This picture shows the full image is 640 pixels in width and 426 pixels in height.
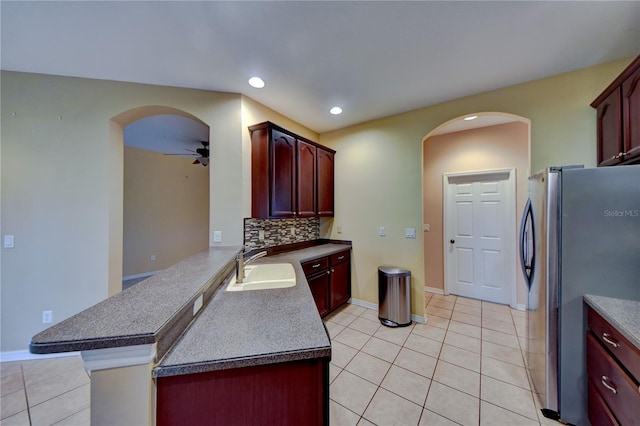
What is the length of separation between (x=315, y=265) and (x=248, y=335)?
178cm

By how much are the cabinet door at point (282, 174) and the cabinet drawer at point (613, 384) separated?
8.48ft

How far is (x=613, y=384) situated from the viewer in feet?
3.79

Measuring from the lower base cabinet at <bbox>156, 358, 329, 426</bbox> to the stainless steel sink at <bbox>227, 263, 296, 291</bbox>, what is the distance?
71 centimetres

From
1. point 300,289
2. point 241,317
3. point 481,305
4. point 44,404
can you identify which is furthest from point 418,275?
point 44,404

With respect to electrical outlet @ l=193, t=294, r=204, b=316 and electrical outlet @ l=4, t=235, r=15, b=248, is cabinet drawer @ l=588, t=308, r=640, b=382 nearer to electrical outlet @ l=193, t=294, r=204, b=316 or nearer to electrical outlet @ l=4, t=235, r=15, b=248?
electrical outlet @ l=193, t=294, r=204, b=316

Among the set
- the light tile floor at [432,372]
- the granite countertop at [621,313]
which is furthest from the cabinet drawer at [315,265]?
the granite countertop at [621,313]

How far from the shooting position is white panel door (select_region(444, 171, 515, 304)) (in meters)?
3.31

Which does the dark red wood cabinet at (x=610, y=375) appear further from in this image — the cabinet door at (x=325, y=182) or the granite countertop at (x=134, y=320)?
the cabinet door at (x=325, y=182)

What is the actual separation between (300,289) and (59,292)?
8.37ft

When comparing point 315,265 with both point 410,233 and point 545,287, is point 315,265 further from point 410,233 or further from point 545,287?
point 545,287

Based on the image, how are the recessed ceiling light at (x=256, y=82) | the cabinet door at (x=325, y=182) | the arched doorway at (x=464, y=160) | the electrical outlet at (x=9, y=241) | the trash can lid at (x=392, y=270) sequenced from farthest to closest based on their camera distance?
the cabinet door at (x=325, y=182) < the arched doorway at (x=464, y=160) < the trash can lid at (x=392, y=270) < the recessed ceiling light at (x=256, y=82) < the electrical outlet at (x=9, y=241)

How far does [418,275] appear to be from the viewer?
9.45ft

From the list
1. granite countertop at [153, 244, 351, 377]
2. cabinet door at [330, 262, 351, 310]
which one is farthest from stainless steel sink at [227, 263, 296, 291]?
cabinet door at [330, 262, 351, 310]

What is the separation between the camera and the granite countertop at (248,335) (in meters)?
0.79
